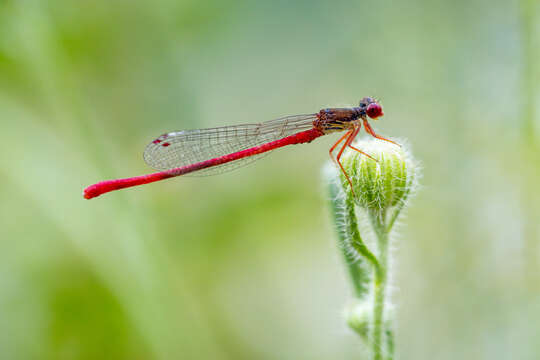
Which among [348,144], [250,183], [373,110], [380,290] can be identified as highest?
[373,110]

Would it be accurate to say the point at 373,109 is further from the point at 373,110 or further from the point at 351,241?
the point at 351,241

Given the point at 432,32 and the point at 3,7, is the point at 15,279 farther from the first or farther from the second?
the point at 432,32

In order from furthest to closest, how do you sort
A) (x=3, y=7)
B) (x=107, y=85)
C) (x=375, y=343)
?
(x=107, y=85) → (x=3, y=7) → (x=375, y=343)

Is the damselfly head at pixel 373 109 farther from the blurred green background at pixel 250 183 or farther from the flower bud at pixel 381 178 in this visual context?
the flower bud at pixel 381 178

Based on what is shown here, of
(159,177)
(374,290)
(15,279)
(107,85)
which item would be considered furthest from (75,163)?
(374,290)

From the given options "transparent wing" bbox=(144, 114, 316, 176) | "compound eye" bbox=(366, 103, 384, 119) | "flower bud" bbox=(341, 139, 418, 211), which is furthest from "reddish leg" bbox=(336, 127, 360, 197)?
"transparent wing" bbox=(144, 114, 316, 176)

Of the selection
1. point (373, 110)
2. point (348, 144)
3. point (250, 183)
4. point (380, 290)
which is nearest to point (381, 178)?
point (380, 290)
